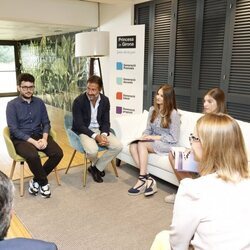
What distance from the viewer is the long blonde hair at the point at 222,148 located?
3.57ft

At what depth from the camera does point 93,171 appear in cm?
329

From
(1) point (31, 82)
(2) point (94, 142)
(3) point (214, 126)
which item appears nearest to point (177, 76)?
(2) point (94, 142)

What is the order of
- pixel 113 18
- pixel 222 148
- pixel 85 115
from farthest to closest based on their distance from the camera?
pixel 113 18
pixel 85 115
pixel 222 148

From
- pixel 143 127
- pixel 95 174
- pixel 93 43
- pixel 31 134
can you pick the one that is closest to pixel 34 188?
pixel 31 134

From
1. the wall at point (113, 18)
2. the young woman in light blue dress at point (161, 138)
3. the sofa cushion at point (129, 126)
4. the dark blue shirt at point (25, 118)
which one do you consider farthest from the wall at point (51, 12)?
the young woman in light blue dress at point (161, 138)

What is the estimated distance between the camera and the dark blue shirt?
9.36 ft

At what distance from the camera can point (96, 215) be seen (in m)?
2.48

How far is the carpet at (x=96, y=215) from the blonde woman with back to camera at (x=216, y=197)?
107cm

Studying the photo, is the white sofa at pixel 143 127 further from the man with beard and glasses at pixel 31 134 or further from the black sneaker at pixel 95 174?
the man with beard and glasses at pixel 31 134

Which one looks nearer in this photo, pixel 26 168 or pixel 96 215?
pixel 96 215

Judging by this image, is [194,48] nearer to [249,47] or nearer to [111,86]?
[249,47]

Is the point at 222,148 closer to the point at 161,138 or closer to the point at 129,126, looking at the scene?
the point at 161,138

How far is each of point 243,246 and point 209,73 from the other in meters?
2.96

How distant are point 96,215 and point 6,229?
1704 millimetres
